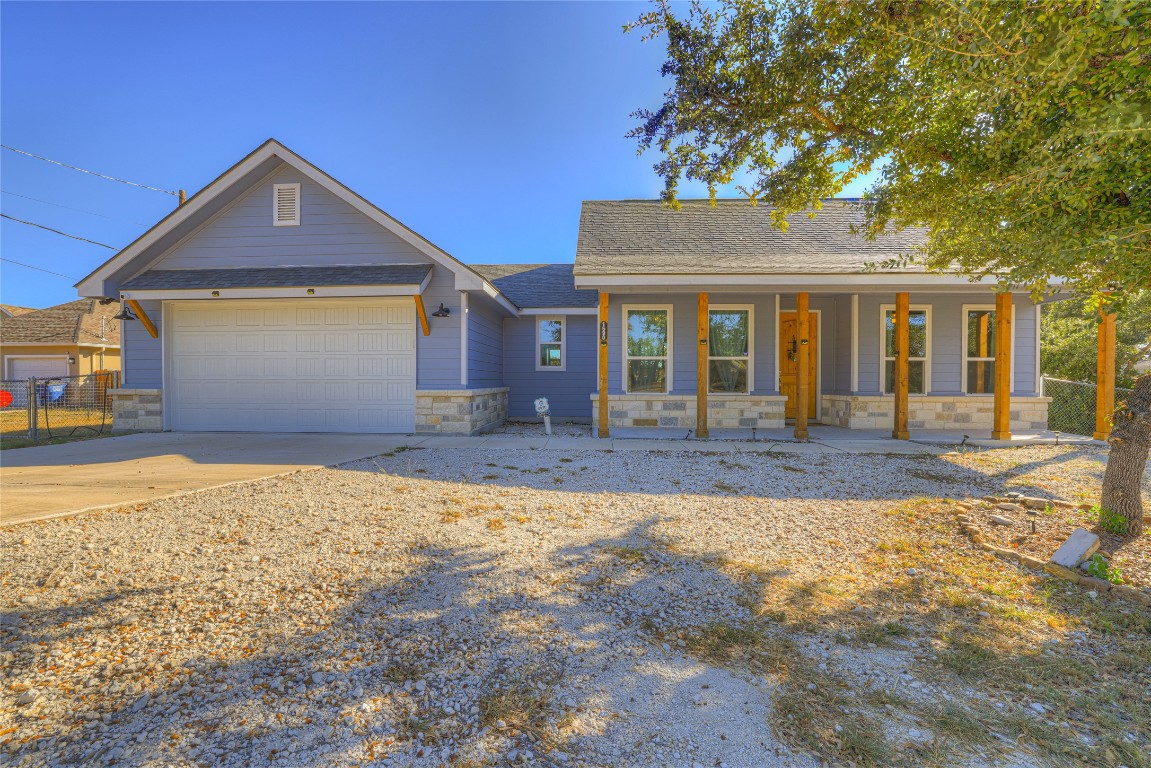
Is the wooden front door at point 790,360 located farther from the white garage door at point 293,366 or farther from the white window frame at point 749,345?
the white garage door at point 293,366

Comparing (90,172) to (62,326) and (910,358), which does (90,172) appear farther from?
(910,358)

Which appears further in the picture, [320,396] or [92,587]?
[320,396]

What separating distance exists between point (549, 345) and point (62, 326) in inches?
813

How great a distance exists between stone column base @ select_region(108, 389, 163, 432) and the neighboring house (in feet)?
44.7

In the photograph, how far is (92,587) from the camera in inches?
106

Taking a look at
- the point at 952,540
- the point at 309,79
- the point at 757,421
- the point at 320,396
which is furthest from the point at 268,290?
the point at 952,540

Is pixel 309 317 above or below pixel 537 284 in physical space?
below

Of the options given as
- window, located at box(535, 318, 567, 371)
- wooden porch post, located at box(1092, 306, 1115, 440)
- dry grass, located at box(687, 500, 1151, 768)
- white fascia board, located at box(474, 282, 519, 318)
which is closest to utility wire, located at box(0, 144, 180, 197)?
white fascia board, located at box(474, 282, 519, 318)

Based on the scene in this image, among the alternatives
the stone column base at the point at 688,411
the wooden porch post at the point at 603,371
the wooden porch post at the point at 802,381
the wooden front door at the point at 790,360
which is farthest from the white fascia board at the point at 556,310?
the wooden porch post at the point at 802,381

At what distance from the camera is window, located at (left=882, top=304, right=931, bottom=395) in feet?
30.7

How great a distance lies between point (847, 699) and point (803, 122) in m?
4.79

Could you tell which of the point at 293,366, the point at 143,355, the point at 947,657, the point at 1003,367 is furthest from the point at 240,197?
the point at 1003,367

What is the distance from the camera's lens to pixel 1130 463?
145 inches

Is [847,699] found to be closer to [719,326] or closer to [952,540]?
[952,540]
